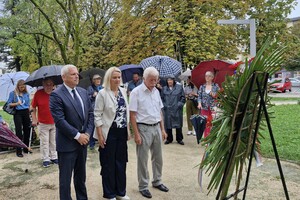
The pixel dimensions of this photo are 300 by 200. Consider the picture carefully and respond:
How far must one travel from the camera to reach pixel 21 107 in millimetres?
6141

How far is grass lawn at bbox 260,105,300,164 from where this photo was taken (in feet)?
19.3

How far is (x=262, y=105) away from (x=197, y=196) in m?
2.28

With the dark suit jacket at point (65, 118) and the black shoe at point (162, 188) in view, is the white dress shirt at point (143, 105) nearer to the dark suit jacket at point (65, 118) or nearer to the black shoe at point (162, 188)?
the dark suit jacket at point (65, 118)

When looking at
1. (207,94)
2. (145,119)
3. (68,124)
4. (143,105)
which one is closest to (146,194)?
(145,119)

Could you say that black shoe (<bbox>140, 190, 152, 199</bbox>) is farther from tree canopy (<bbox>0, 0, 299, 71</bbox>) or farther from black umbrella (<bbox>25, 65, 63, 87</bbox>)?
tree canopy (<bbox>0, 0, 299, 71</bbox>)

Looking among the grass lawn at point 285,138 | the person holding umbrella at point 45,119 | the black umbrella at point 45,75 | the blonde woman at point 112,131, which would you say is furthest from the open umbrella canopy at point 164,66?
the blonde woman at point 112,131

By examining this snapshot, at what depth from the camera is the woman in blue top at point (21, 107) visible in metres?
6.06

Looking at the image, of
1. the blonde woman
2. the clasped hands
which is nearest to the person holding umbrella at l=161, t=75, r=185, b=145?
the blonde woman

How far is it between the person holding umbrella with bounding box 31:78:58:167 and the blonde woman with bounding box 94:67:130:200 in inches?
79.4

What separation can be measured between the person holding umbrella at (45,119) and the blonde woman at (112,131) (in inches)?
79.4

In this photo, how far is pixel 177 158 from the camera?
5.82m

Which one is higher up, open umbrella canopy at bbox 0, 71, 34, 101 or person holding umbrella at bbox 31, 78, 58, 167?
open umbrella canopy at bbox 0, 71, 34, 101

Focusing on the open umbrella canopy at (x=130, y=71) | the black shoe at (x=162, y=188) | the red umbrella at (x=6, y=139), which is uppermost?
the open umbrella canopy at (x=130, y=71)

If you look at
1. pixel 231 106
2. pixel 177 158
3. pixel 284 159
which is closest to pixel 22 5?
pixel 177 158
